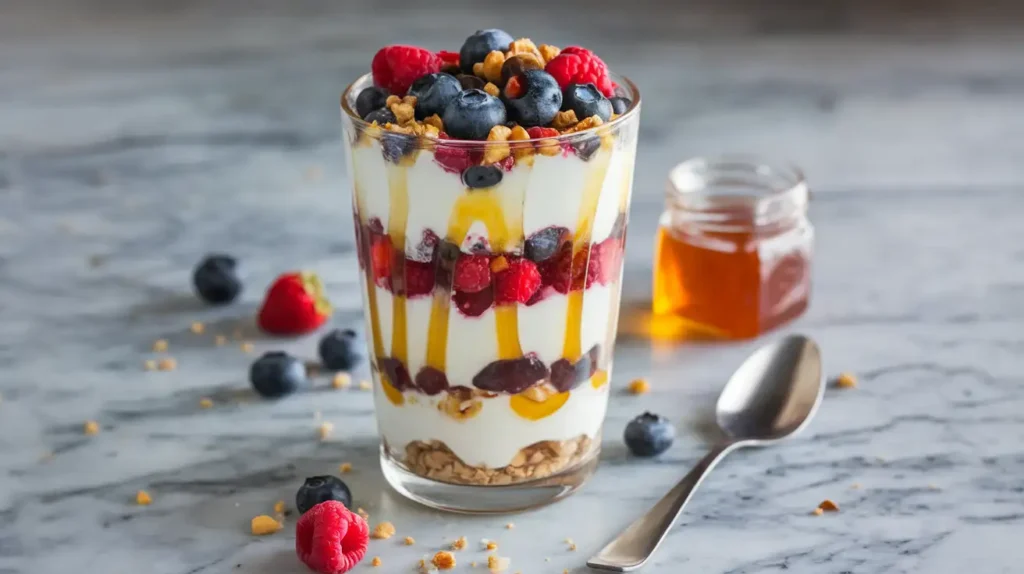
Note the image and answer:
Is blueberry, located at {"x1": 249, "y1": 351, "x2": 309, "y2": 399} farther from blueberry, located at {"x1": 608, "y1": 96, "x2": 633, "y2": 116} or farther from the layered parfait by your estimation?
blueberry, located at {"x1": 608, "y1": 96, "x2": 633, "y2": 116}

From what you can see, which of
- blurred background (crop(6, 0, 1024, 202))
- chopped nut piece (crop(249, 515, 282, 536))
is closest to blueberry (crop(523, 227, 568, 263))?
chopped nut piece (crop(249, 515, 282, 536))

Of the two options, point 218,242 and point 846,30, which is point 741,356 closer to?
point 218,242

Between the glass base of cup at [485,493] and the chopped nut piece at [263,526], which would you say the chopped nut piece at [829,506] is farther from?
the chopped nut piece at [263,526]

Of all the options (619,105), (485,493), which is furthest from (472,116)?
(485,493)

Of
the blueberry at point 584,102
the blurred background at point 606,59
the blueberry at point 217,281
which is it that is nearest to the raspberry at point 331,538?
the blueberry at point 584,102

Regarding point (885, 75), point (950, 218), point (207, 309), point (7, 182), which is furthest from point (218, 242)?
point (885, 75)

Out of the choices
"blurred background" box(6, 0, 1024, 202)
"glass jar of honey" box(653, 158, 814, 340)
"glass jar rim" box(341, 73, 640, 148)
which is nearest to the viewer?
"glass jar rim" box(341, 73, 640, 148)
